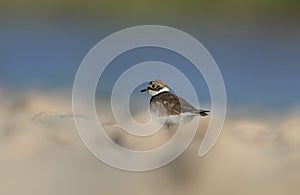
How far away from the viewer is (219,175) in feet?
4.76

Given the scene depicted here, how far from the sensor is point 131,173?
143cm

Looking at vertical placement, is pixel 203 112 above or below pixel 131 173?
above

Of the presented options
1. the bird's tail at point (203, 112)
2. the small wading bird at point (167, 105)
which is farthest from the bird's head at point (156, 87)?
the bird's tail at point (203, 112)

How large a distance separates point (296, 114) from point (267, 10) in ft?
1.18

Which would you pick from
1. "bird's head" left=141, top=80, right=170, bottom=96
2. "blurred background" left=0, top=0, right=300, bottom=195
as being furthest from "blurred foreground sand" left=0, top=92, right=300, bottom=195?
"bird's head" left=141, top=80, right=170, bottom=96

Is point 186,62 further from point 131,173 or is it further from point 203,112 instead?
point 131,173

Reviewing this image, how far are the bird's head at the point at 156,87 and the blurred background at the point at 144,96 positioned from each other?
3 cm

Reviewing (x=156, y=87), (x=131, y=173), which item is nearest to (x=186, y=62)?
(x=156, y=87)

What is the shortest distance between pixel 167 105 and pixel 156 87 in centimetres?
7

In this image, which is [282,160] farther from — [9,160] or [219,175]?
[9,160]

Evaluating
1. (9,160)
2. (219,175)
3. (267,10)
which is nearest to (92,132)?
(9,160)

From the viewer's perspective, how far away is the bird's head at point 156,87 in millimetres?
1452

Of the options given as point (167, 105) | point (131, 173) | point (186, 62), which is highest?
point (186, 62)

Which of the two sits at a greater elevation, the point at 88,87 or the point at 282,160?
the point at 88,87
